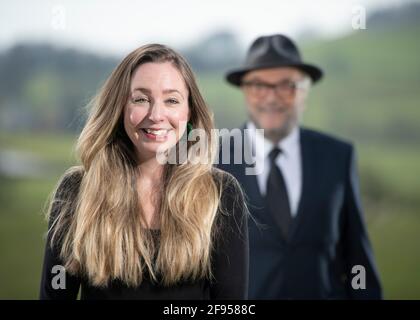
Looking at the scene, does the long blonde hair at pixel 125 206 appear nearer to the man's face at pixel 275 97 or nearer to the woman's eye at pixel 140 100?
the woman's eye at pixel 140 100

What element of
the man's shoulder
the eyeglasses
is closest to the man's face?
the eyeglasses

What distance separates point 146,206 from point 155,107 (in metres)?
0.35

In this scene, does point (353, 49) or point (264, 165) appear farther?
point (353, 49)

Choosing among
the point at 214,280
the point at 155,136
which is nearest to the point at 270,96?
the point at 155,136

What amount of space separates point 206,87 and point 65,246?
12.5ft

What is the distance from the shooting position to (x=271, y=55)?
3697 millimetres

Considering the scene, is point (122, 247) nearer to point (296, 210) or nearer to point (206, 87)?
point (296, 210)

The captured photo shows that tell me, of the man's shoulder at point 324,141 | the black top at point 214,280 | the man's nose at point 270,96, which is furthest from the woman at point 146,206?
the man's nose at point 270,96

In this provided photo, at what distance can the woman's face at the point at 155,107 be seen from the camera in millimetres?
2014

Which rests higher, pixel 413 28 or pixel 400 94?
pixel 413 28

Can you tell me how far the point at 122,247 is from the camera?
2025 mm

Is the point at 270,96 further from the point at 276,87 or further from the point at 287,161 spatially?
the point at 287,161

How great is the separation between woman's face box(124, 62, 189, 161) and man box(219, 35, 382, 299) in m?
1.17
